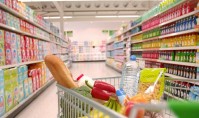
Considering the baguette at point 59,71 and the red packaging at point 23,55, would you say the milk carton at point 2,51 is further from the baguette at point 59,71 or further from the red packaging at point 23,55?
the baguette at point 59,71

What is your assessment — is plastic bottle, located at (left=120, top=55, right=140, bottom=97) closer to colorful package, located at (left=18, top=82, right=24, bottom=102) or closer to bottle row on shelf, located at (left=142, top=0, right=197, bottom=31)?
bottle row on shelf, located at (left=142, top=0, right=197, bottom=31)

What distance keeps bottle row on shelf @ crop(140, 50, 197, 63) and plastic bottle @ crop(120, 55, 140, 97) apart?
161cm

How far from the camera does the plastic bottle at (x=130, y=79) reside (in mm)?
1267

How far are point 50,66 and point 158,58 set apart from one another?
136 inches

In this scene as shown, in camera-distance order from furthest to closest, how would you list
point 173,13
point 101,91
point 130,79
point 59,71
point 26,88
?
1. point 173,13
2. point 26,88
3. point 130,79
4. point 59,71
5. point 101,91

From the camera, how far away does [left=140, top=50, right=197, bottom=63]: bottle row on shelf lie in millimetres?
2766

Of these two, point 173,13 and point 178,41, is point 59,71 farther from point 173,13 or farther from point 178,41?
point 173,13

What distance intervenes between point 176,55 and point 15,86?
284 cm

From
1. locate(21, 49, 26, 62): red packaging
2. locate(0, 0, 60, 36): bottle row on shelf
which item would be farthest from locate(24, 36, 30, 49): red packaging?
locate(0, 0, 60, 36): bottle row on shelf

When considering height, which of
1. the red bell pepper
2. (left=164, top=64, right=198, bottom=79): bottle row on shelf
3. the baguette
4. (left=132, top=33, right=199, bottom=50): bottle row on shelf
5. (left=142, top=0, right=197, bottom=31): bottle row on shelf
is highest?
(left=142, top=0, right=197, bottom=31): bottle row on shelf

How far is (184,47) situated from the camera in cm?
291

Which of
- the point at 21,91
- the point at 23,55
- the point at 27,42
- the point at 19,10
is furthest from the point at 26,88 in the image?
the point at 19,10

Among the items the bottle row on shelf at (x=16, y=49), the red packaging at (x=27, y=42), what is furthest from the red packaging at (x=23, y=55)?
the red packaging at (x=27, y=42)

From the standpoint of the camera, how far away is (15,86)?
8.76 feet
